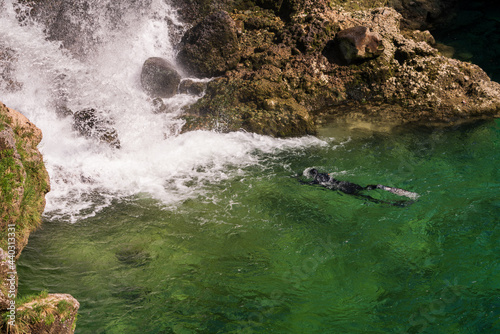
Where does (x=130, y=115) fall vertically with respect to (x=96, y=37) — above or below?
below

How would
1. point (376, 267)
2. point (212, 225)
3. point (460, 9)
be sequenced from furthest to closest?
point (460, 9) < point (212, 225) < point (376, 267)

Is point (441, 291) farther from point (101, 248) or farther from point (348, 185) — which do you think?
point (101, 248)

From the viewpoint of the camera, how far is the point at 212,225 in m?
5.80

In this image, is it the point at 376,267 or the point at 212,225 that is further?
the point at 212,225

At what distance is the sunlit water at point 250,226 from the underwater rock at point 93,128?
177 millimetres

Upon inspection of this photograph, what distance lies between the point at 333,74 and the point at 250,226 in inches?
214

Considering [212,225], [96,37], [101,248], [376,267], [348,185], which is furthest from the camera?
[96,37]

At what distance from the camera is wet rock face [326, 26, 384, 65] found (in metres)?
9.41

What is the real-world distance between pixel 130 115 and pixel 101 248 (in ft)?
13.4

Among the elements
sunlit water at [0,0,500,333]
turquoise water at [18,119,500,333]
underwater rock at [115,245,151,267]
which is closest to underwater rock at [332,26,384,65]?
sunlit water at [0,0,500,333]

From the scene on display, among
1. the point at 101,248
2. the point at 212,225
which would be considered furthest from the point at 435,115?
the point at 101,248

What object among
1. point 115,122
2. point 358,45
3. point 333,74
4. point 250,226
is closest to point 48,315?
point 250,226

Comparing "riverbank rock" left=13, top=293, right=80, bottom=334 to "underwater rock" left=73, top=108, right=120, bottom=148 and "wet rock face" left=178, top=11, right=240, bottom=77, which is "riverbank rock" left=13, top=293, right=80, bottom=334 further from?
"wet rock face" left=178, top=11, right=240, bottom=77

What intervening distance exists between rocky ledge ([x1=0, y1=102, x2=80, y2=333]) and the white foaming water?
4.95 feet
